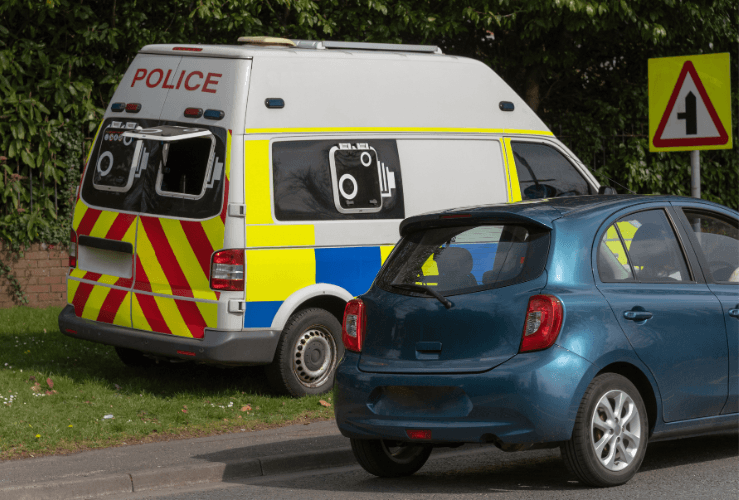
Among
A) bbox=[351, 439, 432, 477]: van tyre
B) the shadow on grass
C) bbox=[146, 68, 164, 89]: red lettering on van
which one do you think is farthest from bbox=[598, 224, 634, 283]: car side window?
bbox=[146, 68, 164, 89]: red lettering on van

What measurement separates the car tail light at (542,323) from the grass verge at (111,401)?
9.86 ft

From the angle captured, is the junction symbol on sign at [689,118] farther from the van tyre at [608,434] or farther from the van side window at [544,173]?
the van tyre at [608,434]

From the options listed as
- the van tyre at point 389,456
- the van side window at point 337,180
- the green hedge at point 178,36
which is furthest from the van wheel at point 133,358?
the green hedge at point 178,36

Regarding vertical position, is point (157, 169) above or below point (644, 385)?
above

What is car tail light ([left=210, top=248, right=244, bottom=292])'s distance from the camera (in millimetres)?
8227

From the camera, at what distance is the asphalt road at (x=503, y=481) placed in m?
5.94

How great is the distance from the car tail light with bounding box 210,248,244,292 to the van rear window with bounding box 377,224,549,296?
7.00 ft

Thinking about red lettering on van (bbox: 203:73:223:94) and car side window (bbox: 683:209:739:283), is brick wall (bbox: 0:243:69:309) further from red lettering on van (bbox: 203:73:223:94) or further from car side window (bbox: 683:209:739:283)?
car side window (bbox: 683:209:739:283)

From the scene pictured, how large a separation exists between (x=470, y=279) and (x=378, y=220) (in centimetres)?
314

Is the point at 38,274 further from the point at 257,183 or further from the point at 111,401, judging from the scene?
the point at 257,183

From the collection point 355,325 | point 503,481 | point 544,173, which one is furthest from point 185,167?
point 503,481

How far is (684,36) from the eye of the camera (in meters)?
15.3

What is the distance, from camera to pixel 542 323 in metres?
5.64

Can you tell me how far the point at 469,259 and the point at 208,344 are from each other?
2881mm
